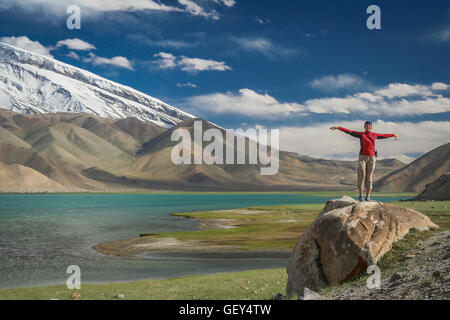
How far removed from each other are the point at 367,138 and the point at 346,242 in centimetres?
428

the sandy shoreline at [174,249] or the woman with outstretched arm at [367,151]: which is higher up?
the woman with outstretched arm at [367,151]

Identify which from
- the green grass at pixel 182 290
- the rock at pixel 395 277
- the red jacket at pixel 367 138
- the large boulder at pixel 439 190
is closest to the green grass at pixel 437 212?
the green grass at pixel 182 290

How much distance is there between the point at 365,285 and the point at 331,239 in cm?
248

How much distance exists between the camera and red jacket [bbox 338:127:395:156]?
1638cm

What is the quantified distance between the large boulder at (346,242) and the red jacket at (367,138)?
7.10 ft

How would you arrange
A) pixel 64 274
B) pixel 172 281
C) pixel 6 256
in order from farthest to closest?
pixel 6 256 < pixel 64 274 < pixel 172 281

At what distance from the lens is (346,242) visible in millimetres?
15281

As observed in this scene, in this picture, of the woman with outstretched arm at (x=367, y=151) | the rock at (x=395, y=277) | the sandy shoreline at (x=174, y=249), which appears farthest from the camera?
the sandy shoreline at (x=174, y=249)

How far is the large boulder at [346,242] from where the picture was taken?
15.1 m

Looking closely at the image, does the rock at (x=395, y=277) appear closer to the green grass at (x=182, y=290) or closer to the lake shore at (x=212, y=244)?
the green grass at (x=182, y=290)

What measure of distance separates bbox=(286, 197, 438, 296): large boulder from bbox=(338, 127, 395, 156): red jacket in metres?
2.16
